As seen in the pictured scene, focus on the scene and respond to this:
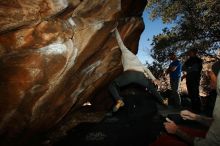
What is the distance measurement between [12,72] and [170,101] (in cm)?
641

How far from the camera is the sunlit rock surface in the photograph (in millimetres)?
5516

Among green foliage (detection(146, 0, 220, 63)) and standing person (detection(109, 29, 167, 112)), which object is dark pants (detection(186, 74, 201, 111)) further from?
green foliage (detection(146, 0, 220, 63))

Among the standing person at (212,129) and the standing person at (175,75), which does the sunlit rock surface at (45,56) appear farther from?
the standing person at (212,129)

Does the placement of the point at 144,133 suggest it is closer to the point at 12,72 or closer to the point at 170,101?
the point at 12,72

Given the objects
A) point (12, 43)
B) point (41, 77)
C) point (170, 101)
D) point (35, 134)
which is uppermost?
point (12, 43)

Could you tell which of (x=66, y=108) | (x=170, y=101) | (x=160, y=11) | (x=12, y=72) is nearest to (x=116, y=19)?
(x=66, y=108)

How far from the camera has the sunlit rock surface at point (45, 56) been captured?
552cm

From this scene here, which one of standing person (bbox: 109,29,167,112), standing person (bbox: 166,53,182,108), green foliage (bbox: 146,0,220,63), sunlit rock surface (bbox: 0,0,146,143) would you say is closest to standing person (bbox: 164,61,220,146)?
sunlit rock surface (bbox: 0,0,146,143)

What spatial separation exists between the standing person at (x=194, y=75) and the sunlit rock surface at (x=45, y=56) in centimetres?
283

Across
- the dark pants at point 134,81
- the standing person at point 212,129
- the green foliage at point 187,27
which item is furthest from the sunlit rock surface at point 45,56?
the green foliage at point 187,27

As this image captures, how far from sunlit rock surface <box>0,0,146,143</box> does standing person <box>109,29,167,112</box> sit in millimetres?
892

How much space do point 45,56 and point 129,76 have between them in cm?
381

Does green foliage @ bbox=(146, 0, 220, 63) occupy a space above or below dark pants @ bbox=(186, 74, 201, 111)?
above

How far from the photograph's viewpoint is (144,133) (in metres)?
6.31
